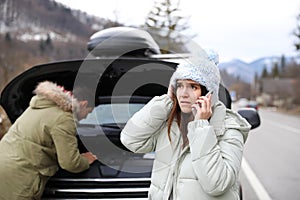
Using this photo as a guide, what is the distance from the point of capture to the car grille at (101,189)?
10.6 ft

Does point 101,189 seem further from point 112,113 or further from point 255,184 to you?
point 255,184

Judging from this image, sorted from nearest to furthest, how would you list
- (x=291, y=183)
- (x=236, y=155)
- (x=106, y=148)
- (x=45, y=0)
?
(x=236, y=155), (x=106, y=148), (x=291, y=183), (x=45, y=0)

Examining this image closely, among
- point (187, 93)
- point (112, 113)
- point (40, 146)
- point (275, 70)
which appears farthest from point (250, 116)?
point (275, 70)

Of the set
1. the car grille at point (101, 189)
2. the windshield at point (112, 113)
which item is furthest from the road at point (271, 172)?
the car grille at point (101, 189)

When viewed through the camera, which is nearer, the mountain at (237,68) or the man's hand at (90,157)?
the man's hand at (90,157)

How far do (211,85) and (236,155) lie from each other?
0.42 m

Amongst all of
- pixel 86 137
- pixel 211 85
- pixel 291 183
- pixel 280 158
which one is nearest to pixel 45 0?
pixel 280 158

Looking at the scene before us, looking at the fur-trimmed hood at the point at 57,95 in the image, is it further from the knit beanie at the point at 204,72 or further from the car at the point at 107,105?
the knit beanie at the point at 204,72

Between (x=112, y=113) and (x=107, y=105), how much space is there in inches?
3.6

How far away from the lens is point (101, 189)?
3.29 metres

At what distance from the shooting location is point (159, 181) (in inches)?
101

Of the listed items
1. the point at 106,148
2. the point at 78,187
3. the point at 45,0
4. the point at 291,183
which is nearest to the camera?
the point at 78,187

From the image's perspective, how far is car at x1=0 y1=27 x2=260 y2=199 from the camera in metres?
3.31

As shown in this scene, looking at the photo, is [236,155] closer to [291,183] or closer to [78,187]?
[78,187]
